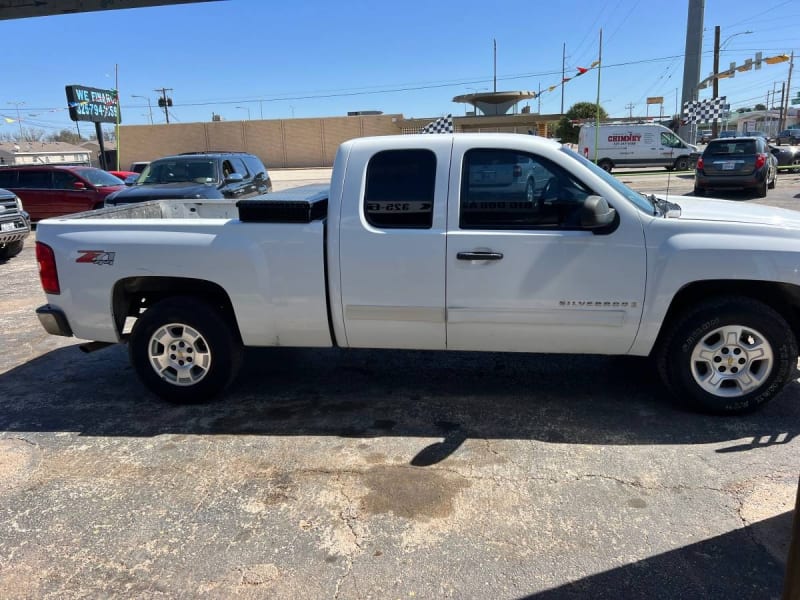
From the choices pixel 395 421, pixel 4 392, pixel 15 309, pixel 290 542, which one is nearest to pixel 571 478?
pixel 395 421

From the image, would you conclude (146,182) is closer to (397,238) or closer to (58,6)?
(58,6)

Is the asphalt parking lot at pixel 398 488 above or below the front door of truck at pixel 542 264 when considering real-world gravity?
below

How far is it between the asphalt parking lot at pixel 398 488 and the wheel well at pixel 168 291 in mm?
704

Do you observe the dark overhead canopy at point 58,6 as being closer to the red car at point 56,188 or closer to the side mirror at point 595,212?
the side mirror at point 595,212

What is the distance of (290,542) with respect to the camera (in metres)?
2.95

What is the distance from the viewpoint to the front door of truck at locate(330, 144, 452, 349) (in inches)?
156

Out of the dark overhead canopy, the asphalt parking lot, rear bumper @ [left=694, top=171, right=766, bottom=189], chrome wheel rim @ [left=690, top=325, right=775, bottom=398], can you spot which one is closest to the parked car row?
the dark overhead canopy

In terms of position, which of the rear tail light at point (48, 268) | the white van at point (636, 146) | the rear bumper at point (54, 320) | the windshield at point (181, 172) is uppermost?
the white van at point (636, 146)

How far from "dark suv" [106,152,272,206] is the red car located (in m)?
3.68

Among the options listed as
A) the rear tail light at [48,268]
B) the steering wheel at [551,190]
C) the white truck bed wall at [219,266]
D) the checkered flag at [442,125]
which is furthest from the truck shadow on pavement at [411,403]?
the checkered flag at [442,125]

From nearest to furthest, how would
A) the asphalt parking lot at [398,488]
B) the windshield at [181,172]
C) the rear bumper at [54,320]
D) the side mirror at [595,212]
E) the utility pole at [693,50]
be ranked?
the asphalt parking lot at [398,488] → the side mirror at [595,212] → the rear bumper at [54,320] → the windshield at [181,172] → the utility pole at [693,50]

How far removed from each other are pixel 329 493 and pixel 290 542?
0.45 m

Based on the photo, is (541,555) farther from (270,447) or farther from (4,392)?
(4,392)

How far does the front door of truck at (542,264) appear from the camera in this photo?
3.85 metres
